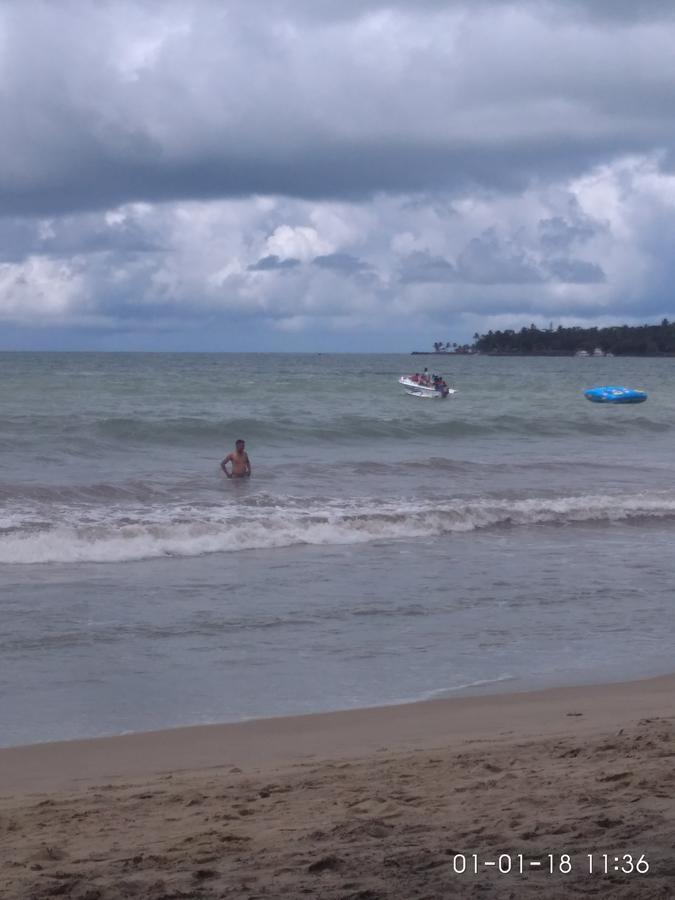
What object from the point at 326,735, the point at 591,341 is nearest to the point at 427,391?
the point at 326,735

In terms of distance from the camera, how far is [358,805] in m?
5.10

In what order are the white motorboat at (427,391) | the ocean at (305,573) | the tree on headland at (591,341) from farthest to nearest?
1. the tree on headland at (591,341)
2. the white motorboat at (427,391)
3. the ocean at (305,573)

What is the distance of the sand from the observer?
160 inches

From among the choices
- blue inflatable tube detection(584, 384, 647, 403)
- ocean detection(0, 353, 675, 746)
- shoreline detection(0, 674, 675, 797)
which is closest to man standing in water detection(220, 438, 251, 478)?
ocean detection(0, 353, 675, 746)

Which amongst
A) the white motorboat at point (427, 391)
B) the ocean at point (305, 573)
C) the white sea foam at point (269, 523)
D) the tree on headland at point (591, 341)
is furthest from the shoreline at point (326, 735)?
the tree on headland at point (591, 341)

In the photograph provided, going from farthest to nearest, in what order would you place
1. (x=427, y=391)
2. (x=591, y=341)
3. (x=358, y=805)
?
(x=591, y=341) < (x=427, y=391) < (x=358, y=805)

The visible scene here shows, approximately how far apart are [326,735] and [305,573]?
223 inches

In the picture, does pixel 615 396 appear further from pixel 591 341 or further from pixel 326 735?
pixel 591 341

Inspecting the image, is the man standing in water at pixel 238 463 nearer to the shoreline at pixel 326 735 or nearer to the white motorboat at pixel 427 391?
the shoreline at pixel 326 735

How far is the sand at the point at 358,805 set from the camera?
406 centimetres

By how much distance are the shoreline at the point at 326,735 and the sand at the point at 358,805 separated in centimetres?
2

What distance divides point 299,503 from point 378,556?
181 inches

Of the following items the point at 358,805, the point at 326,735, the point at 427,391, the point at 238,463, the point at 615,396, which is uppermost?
the point at 427,391

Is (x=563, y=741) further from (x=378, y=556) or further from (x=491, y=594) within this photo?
(x=378, y=556)
